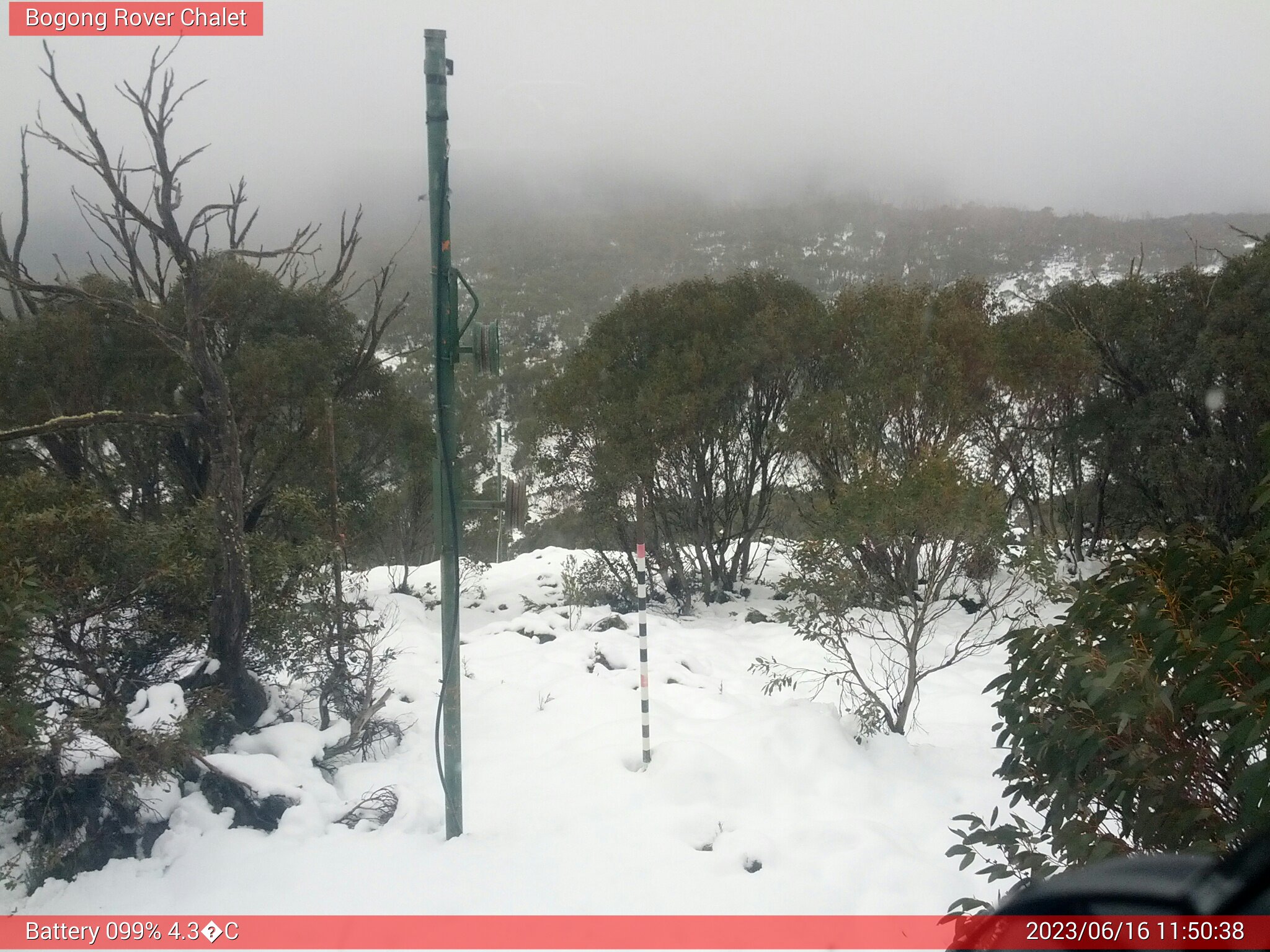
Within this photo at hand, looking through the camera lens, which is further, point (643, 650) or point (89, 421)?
point (643, 650)

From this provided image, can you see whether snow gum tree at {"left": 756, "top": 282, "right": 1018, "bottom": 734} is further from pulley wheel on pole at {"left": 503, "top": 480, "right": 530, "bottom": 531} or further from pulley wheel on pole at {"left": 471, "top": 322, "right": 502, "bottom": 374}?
pulley wheel on pole at {"left": 471, "top": 322, "right": 502, "bottom": 374}

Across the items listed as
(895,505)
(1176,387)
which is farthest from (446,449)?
(1176,387)

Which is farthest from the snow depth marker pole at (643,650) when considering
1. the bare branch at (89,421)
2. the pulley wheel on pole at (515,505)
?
the bare branch at (89,421)

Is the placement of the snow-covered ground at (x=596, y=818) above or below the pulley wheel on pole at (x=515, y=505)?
below

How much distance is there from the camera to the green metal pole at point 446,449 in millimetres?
4312

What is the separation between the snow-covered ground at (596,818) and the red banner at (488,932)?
0.08 metres

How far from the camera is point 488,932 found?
139 inches

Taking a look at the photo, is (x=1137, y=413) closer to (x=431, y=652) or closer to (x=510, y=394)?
(x=510, y=394)

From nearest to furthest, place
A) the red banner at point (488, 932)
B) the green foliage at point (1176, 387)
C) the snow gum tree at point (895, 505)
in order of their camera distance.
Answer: the red banner at point (488, 932) → the snow gum tree at point (895, 505) → the green foliage at point (1176, 387)

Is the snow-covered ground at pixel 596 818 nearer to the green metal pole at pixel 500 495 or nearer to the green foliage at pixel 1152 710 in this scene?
the green metal pole at pixel 500 495

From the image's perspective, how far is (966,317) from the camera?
13211 mm

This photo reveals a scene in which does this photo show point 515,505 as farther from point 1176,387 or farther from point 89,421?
point 1176,387

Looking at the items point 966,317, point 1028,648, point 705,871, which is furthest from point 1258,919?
point 966,317

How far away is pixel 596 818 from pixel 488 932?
1183mm
